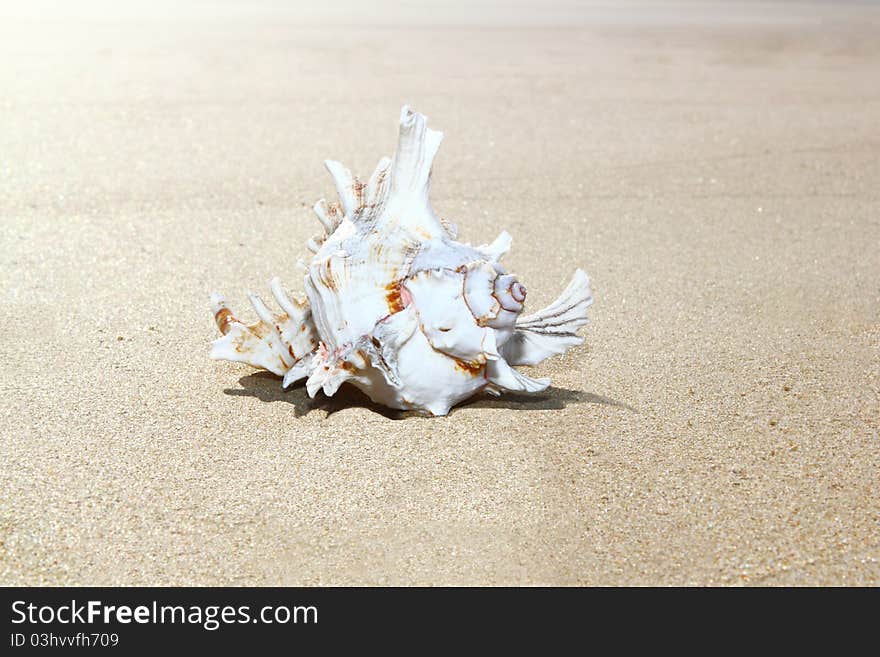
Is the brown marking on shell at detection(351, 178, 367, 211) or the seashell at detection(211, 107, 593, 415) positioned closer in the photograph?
the seashell at detection(211, 107, 593, 415)

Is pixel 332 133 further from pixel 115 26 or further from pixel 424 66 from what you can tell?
pixel 115 26

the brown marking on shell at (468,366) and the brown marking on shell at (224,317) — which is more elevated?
the brown marking on shell at (224,317)

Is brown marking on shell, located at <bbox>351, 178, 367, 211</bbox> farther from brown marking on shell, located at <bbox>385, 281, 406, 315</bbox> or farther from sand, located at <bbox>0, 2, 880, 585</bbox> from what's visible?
sand, located at <bbox>0, 2, 880, 585</bbox>

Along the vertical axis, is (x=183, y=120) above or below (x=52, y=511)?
above

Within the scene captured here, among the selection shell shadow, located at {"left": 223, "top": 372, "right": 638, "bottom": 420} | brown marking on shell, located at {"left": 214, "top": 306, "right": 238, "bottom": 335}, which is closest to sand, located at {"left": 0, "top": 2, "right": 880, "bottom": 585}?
shell shadow, located at {"left": 223, "top": 372, "right": 638, "bottom": 420}

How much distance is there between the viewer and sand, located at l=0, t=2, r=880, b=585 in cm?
176

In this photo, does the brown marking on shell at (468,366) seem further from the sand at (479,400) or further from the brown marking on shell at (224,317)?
the brown marking on shell at (224,317)

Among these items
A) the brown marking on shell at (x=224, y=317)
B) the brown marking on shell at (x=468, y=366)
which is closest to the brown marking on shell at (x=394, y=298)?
the brown marking on shell at (x=468, y=366)

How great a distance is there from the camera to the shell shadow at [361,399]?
2.16m

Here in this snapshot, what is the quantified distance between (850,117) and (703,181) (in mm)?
1565

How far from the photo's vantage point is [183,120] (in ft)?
16.0

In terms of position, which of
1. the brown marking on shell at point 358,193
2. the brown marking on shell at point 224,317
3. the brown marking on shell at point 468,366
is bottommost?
the brown marking on shell at point 468,366
